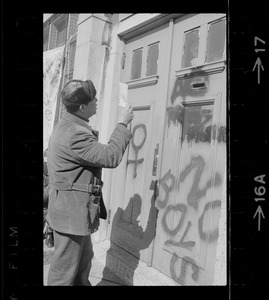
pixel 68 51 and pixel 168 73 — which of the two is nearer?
pixel 168 73

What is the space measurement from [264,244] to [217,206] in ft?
1.39

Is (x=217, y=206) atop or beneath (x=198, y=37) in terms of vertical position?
beneath

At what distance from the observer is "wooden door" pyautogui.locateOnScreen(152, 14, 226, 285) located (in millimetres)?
2314

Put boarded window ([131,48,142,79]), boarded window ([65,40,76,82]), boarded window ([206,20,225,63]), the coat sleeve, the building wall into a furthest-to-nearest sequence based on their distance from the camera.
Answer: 1. boarded window ([65,40,76,82])
2. the building wall
3. boarded window ([131,48,142,79])
4. boarded window ([206,20,225,63])
5. the coat sleeve

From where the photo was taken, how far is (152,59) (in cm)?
290

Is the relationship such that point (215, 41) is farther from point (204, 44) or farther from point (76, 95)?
point (76, 95)

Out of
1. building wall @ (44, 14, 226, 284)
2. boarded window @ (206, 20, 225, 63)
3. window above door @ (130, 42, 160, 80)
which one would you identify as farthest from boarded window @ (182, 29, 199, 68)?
building wall @ (44, 14, 226, 284)

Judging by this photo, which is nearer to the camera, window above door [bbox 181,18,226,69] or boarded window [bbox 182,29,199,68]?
window above door [bbox 181,18,226,69]

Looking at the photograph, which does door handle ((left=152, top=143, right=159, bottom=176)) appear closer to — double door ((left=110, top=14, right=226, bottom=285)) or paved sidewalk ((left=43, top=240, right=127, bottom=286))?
double door ((left=110, top=14, right=226, bottom=285))

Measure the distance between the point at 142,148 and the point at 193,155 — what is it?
67cm

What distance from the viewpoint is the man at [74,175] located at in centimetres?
205
